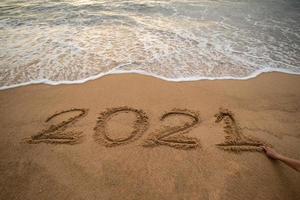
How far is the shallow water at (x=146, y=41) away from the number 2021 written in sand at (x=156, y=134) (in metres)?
0.94

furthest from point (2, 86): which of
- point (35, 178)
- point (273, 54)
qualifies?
point (273, 54)

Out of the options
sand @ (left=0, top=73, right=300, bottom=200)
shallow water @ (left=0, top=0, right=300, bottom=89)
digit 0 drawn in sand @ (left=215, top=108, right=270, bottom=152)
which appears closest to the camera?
sand @ (left=0, top=73, right=300, bottom=200)

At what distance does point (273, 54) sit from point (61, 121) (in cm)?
373

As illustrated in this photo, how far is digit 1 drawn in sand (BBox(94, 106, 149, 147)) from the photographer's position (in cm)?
257

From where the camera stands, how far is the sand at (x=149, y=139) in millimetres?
2127

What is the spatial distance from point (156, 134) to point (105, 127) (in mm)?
562

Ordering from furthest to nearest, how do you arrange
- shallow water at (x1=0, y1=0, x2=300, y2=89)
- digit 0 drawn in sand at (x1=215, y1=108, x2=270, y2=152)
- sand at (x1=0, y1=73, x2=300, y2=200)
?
shallow water at (x1=0, y1=0, x2=300, y2=89)
digit 0 drawn in sand at (x1=215, y1=108, x2=270, y2=152)
sand at (x1=0, y1=73, x2=300, y2=200)

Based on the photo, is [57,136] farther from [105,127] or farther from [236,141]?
[236,141]

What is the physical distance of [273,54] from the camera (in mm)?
4504

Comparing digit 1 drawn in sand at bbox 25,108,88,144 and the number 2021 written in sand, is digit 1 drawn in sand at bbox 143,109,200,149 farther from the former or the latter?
digit 1 drawn in sand at bbox 25,108,88,144

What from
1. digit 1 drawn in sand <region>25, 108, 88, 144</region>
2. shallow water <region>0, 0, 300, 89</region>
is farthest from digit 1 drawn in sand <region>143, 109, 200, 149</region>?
shallow water <region>0, 0, 300, 89</region>

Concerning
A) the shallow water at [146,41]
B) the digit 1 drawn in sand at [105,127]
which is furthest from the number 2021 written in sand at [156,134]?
the shallow water at [146,41]

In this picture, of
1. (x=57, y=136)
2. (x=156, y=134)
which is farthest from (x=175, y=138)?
(x=57, y=136)

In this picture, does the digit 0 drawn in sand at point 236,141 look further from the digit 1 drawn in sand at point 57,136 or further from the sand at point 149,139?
the digit 1 drawn in sand at point 57,136
